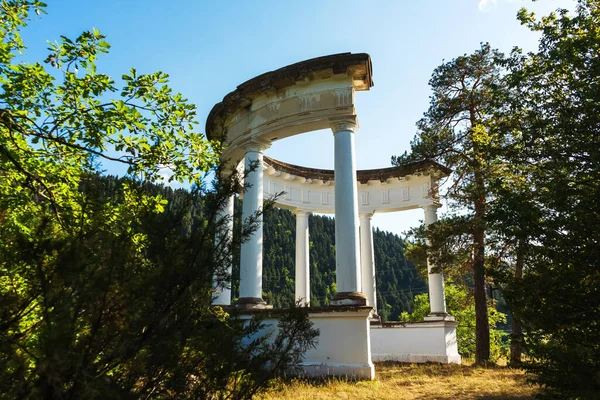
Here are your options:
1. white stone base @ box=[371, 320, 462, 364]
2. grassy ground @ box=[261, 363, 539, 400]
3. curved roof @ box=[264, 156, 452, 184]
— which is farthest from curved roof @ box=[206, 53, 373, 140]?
white stone base @ box=[371, 320, 462, 364]

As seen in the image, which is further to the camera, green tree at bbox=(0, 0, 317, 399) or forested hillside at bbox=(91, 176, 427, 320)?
forested hillside at bbox=(91, 176, 427, 320)

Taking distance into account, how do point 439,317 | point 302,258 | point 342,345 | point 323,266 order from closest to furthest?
point 342,345 < point 439,317 < point 302,258 < point 323,266

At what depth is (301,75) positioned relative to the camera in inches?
847

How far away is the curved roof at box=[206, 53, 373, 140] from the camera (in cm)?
2053

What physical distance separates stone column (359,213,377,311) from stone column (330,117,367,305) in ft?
52.0

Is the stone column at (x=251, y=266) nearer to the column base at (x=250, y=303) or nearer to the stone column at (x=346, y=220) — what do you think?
the column base at (x=250, y=303)

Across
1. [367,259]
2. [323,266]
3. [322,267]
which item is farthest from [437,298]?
[323,266]

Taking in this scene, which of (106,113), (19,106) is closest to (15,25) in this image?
(19,106)

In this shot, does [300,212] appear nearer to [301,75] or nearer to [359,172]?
[359,172]

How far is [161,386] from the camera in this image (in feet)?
18.1

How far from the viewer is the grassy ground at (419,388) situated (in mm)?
13945

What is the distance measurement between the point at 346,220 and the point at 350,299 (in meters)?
3.77

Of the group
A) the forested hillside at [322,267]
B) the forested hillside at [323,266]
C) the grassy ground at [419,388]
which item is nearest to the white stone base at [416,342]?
the grassy ground at [419,388]

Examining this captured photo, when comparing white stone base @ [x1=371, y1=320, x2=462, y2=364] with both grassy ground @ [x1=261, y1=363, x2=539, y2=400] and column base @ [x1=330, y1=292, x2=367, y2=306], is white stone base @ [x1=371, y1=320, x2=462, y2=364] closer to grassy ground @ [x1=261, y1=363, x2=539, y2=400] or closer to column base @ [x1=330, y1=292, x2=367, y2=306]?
grassy ground @ [x1=261, y1=363, x2=539, y2=400]
